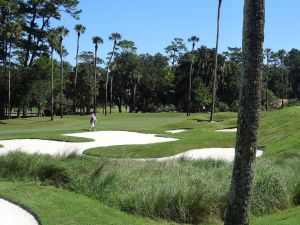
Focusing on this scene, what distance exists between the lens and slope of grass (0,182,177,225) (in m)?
9.85

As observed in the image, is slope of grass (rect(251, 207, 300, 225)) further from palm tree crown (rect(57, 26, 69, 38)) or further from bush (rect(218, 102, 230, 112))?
bush (rect(218, 102, 230, 112))

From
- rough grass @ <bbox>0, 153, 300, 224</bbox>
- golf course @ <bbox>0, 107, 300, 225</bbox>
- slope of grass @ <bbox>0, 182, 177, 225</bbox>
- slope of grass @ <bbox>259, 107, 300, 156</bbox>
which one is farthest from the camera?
slope of grass @ <bbox>259, 107, 300, 156</bbox>

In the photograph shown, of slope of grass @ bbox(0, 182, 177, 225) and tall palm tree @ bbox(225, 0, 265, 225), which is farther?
slope of grass @ bbox(0, 182, 177, 225)

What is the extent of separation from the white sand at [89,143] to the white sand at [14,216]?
39.3 feet

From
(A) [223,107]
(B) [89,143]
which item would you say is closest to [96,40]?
(A) [223,107]

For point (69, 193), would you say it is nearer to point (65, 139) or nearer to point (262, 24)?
point (262, 24)

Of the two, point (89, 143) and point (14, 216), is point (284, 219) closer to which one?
point (14, 216)

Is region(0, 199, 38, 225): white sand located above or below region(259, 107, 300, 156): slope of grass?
below

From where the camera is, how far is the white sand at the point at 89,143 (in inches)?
1000

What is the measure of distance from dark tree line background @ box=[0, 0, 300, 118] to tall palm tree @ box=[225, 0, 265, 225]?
59719mm

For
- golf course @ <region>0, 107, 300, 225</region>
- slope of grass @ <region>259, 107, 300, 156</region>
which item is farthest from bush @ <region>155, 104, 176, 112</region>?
golf course @ <region>0, 107, 300, 225</region>

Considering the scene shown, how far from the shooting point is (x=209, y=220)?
1102 cm

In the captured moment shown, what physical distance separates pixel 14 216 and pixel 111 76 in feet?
292

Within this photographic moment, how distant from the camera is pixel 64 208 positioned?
1077 centimetres
